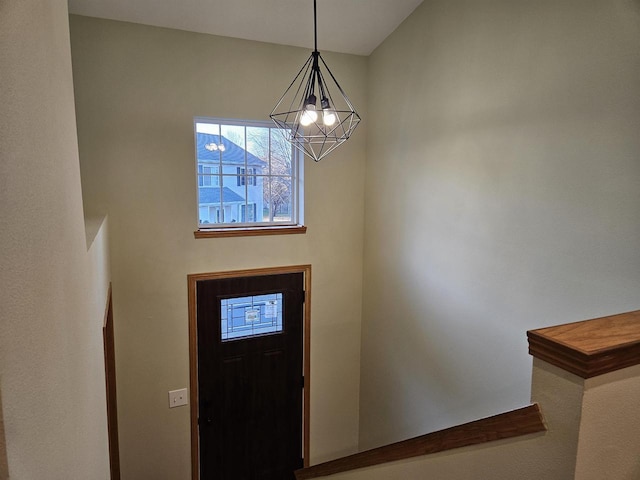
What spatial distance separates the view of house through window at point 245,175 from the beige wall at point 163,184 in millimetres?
144

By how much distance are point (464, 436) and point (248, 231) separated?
243 centimetres

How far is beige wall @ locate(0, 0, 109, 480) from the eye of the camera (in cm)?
59

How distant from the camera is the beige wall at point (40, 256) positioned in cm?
59

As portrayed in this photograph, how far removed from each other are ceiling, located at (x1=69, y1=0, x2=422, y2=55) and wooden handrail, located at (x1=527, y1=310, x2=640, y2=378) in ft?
8.67

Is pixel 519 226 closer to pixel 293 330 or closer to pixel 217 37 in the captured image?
pixel 293 330

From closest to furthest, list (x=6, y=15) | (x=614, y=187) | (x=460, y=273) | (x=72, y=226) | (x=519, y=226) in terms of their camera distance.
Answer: (x=6, y=15), (x=72, y=226), (x=614, y=187), (x=519, y=226), (x=460, y=273)

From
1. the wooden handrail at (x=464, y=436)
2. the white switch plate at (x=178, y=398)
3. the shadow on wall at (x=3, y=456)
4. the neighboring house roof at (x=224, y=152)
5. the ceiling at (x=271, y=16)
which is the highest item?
the ceiling at (x=271, y=16)

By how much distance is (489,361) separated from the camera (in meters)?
2.36

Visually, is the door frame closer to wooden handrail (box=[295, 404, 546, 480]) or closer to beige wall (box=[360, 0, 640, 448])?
beige wall (box=[360, 0, 640, 448])

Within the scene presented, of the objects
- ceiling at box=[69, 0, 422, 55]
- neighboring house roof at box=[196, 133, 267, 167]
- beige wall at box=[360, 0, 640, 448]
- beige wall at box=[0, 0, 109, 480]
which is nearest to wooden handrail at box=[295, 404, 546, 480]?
beige wall at box=[0, 0, 109, 480]

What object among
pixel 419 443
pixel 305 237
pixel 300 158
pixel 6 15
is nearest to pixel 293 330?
pixel 305 237

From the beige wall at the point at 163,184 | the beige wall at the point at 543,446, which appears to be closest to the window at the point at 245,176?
the beige wall at the point at 163,184

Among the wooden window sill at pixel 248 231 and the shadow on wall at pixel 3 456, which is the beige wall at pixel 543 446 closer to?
the shadow on wall at pixel 3 456

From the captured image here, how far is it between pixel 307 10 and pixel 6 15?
101 inches
